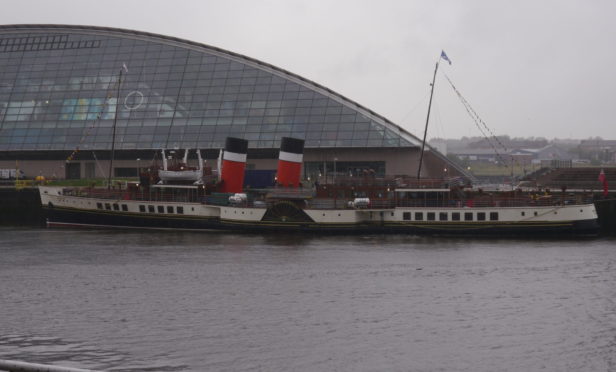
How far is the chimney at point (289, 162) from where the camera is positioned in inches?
2591

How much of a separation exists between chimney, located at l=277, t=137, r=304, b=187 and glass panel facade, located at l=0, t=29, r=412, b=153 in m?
23.6

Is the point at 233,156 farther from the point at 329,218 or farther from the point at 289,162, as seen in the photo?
the point at 329,218

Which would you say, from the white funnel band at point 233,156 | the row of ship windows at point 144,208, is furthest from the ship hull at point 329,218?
the white funnel band at point 233,156

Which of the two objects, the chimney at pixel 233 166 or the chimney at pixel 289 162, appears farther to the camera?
the chimney at pixel 233 166

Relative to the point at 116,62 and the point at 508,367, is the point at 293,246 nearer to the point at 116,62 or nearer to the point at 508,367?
the point at 508,367

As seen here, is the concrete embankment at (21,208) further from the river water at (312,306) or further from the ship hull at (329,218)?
the river water at (312,306)

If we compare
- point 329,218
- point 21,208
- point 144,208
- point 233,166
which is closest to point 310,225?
point 329,218

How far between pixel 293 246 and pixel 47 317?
23.0 meters

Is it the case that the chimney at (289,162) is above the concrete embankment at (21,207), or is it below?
above

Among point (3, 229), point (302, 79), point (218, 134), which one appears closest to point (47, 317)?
point (3, 229)

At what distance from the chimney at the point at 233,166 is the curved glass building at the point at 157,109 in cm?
2195

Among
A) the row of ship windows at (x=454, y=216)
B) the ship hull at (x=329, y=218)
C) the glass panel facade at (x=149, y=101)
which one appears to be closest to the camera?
the ship hull at (x=329, y=218)

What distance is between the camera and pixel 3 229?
7188 cm

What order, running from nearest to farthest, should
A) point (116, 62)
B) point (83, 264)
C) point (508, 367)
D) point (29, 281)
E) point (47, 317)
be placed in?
point (508, 367) < point (47, 317) < point (29, 281) < point (83, 264) < point (116, 62)
